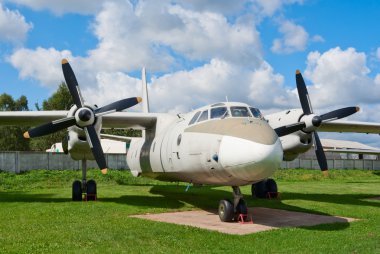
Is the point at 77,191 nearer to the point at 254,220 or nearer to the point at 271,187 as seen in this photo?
the point at 271,187

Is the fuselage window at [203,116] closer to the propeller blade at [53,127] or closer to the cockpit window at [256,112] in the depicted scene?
the cockpit window at [256,112]

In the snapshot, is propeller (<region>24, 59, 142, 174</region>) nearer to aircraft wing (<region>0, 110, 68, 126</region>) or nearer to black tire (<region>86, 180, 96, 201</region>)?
aircraft wing (<region>0, 110, 68, 126</region>)

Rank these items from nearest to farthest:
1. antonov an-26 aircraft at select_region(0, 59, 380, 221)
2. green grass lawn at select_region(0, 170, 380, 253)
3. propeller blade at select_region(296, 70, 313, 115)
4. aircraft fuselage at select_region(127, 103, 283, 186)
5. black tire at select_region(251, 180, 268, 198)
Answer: green grass lawn at select_region(0, 170, 380, 253) < aircraft fuselage at select_region(127, 103, 283, 186) < antonov an-26 aircraft at select_region(0, 59, 380, 221) < propeller blade at select_region(296, 70, 313, 115) < black tire at select_region(251, 180, 268, 198)

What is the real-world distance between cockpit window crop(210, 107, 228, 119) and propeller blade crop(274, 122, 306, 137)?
481 cm

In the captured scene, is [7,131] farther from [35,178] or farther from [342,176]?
[342,176]

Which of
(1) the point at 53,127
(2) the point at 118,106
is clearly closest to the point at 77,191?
(1) the point at 53,127

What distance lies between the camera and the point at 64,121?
1533cm

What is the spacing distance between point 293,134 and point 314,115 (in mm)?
1271

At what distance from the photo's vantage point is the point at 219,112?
12.0 m

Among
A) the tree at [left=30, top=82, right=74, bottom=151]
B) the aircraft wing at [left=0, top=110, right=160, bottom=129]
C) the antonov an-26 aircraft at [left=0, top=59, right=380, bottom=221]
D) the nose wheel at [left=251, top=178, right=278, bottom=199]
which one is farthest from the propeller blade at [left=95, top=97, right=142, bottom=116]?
the tree at [left=30, top=82, right=74, bottom=151]

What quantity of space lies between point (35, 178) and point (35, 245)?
A: 68.7ft

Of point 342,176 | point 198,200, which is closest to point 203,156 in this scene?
point 198,200

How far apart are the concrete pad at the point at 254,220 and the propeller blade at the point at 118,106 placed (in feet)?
15.7

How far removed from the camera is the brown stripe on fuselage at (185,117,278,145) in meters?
9.84
